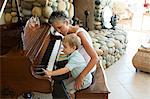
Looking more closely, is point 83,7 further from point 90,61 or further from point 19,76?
point 19,76

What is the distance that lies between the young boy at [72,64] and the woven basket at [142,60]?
2.46 metres

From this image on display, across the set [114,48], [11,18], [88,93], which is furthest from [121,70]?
[88,93]

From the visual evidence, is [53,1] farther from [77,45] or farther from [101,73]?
[77,45]

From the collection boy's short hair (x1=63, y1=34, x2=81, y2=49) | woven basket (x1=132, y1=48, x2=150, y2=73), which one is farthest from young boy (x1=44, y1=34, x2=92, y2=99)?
woven basket (x1=132, y1=48, x2=150, y2=73)

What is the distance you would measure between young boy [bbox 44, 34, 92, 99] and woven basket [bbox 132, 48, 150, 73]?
2.46 metres

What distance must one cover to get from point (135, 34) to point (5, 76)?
21.1 feet

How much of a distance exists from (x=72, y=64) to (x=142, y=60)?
2745 millimetres

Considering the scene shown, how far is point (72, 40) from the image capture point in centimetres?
223

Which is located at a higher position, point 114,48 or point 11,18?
point 11,18

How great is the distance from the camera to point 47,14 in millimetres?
3783

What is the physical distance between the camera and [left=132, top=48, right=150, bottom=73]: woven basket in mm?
4629

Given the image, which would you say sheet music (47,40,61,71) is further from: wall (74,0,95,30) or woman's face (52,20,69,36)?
wall (74,0,95,30)

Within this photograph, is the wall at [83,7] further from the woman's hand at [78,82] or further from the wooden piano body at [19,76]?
the wooden piano body at [19,76]

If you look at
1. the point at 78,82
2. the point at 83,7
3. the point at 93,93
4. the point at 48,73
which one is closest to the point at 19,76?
the point at 48,73
